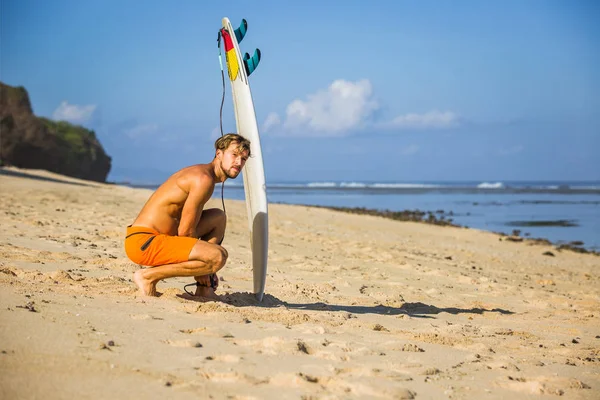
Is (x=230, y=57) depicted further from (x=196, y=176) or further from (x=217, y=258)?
(x=217, y=258)

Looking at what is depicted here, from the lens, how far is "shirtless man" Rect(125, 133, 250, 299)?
4832 mm

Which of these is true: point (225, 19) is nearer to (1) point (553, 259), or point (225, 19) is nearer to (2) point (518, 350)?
(2) point (518, 350)

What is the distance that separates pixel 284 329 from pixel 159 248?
44.9 inches

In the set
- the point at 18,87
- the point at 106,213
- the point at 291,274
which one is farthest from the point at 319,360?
the point at 18,87

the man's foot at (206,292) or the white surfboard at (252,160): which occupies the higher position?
the white surfboard at (252,160)

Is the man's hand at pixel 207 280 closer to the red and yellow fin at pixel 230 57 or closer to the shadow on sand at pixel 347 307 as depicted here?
the shadow on sand at pixel 347 307

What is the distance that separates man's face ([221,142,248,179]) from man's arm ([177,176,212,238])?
0.60 feet

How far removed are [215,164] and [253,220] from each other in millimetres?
769

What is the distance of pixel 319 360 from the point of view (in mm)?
3699

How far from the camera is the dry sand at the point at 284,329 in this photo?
3.15m

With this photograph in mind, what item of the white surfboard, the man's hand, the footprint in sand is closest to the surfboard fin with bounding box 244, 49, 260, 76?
the white surfboard

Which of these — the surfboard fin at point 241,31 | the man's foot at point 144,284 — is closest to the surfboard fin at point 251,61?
the surfboard fin at point 241,31

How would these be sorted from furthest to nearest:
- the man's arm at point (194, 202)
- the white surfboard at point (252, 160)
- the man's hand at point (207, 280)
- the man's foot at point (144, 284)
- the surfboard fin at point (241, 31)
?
the surfboard fin at point (241, 31), the white surfboard at point (252, 160), the man's hand at point (207, 280), the man's foot at point (144, 284), the man's arm at point (194, 202)

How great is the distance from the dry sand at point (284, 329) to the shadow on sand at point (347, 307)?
0.03 meters
